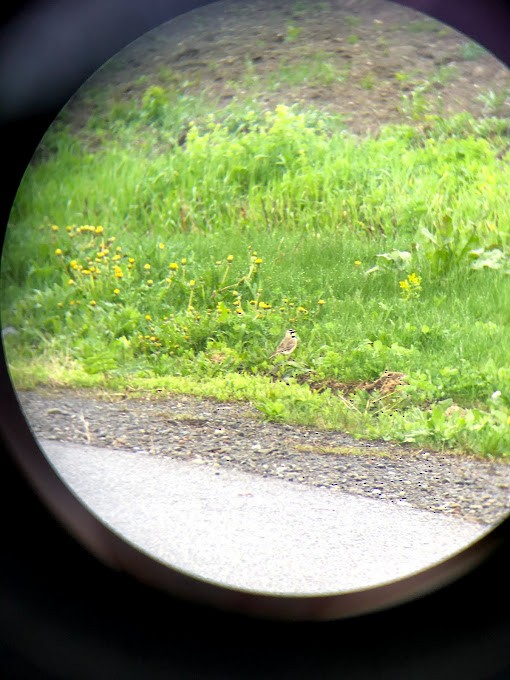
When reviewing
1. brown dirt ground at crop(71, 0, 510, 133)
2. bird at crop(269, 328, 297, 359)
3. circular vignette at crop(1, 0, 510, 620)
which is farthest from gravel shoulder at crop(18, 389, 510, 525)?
brown dirt ground at crop(71, 0, 510, 133)

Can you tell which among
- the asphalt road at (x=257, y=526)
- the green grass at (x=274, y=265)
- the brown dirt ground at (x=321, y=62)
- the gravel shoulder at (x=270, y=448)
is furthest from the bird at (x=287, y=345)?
the brown dirt ground at (x=321, y=62)

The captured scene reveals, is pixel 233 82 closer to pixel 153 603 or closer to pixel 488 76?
pixel 488 76

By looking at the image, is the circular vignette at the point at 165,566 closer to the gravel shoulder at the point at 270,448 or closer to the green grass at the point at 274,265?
the gravel shoulder at the point at 270,448

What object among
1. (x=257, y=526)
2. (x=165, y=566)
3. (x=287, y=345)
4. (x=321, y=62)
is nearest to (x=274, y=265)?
(x=287, y=345)

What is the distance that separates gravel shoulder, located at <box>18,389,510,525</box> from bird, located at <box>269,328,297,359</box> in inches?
16.0

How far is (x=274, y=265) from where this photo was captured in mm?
5004

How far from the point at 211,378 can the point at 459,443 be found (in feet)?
4.42

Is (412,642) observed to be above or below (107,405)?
above

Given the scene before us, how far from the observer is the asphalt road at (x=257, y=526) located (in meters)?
3.19

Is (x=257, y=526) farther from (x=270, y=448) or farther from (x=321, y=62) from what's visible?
(x=321, y=62)

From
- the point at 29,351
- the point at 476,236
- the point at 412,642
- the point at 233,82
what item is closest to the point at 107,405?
the point at 29,351

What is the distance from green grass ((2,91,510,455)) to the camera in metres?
4.29

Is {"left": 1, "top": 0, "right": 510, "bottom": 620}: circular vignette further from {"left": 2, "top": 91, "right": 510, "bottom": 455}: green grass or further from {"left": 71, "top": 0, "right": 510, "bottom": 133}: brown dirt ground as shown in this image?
{"left": 71, "top": 0, "right": 510, "bottom": 133}: brown dirt ground

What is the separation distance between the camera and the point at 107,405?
172 inches
